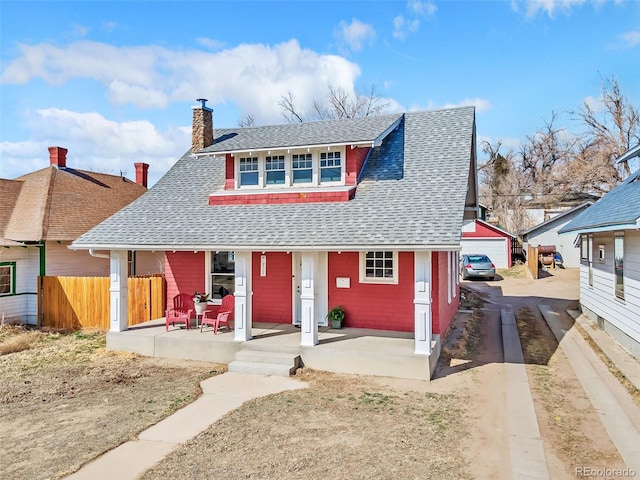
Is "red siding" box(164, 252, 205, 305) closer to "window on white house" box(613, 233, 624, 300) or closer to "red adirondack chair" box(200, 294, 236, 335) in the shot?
"red adirondack chair" box(200, 294, 236, 335)

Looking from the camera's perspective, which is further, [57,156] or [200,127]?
[57,156]

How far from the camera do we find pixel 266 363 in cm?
973

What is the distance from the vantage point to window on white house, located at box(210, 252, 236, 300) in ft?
42.2

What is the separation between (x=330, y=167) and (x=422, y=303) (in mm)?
5058

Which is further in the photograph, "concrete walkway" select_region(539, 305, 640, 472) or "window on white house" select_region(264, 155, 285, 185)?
"window on white house" select_region(264, 155, 285, 185)

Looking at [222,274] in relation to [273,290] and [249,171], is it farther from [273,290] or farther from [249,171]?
[249,171]

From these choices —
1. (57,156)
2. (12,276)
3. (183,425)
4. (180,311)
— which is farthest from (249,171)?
(57,156)

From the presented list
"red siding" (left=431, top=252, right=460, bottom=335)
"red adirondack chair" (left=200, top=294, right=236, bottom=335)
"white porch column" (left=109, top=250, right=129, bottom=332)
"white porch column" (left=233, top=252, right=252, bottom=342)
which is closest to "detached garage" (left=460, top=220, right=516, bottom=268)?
"red siding" (left=431, top=252, right=460, bottom=335)

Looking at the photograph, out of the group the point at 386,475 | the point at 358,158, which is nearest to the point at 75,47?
the point at 358,158

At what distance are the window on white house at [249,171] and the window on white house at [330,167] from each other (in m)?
2.07

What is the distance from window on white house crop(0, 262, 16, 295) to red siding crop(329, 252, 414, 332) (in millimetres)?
11249

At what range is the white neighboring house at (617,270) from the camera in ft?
33.1

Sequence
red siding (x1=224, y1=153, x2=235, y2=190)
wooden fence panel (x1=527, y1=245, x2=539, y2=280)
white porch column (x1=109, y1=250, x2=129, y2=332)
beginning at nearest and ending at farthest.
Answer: white porch column (x1=109, y1=250, x2=129, y2=332) < red siding (x1=224, y1=153, x2=235, y2=190) < wooden fence panel (x1=527, y1=245, x2=539, y2=280)

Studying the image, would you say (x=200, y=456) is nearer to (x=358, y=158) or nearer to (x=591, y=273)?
(x=358, y=158)
